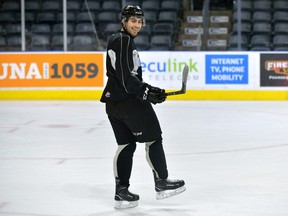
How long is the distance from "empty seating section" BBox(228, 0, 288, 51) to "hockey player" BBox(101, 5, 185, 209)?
442 inches

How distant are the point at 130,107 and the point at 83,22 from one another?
487 inches

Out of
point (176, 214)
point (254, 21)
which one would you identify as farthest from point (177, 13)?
point (176, 214)

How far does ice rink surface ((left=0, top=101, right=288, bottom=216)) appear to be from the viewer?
5.16 m

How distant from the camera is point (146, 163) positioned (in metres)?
7.10

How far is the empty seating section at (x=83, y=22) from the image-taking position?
16266mm

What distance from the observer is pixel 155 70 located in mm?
14367

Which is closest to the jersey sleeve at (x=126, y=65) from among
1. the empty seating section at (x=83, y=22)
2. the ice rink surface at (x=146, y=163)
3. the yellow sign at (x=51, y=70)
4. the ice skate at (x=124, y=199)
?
the ice skate at (x=124, y=199)

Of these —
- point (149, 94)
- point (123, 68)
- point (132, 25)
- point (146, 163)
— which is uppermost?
point (132, 25)

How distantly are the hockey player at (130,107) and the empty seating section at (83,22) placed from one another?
10690mm

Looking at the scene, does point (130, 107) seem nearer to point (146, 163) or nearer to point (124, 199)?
point (124, 199)

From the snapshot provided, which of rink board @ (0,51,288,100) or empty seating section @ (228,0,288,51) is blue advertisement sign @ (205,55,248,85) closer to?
rink board @ (0,51,288,100)

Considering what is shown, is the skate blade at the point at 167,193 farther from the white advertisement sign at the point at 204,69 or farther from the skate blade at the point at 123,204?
the white advertisement sign at the point at 204,69

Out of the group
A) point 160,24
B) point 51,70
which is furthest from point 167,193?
point 160,24

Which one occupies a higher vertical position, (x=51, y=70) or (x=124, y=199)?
(x=51, y=70)
